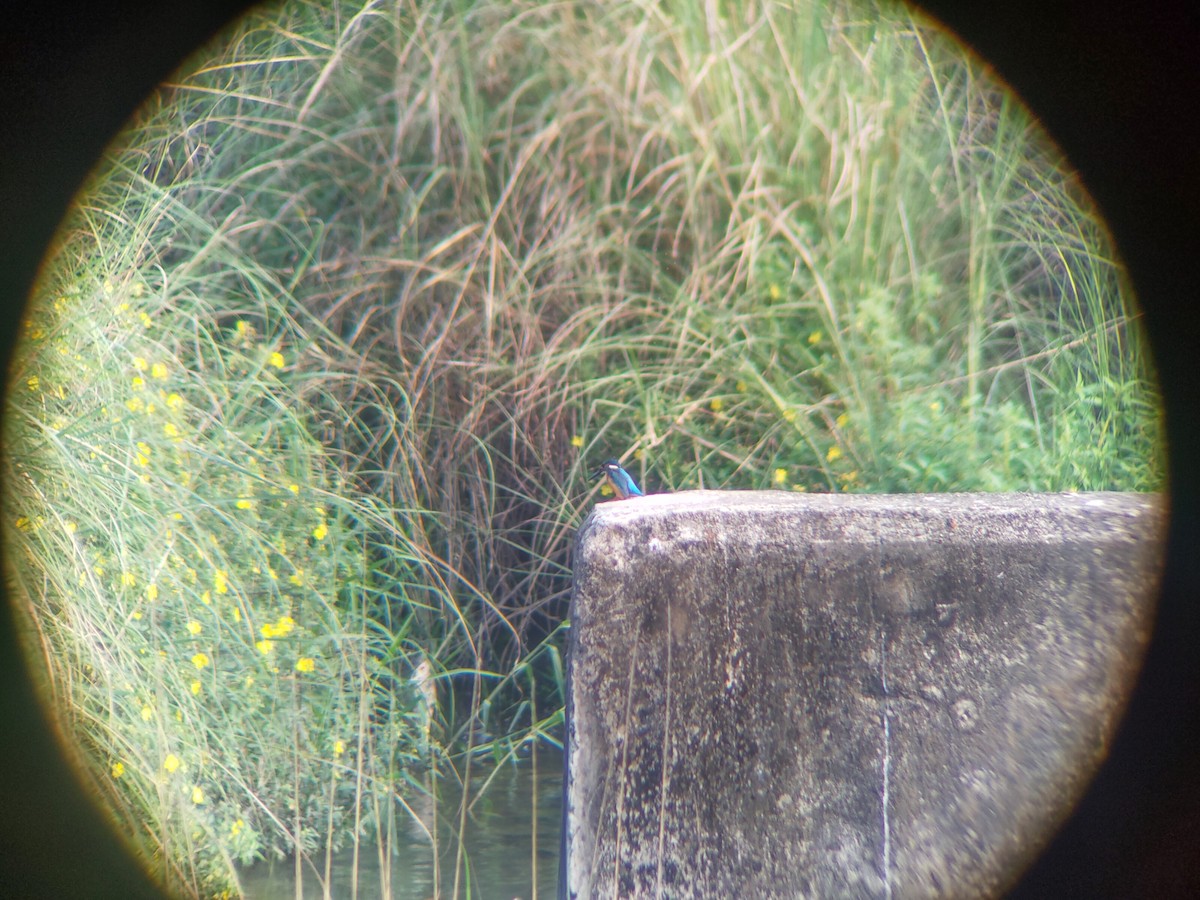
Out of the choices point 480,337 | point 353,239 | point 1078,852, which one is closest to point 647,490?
point 480,337

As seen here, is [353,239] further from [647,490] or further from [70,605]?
[70,605]

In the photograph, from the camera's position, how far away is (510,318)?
2.58 meters

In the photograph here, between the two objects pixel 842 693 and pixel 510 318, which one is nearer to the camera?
pixel 842 693

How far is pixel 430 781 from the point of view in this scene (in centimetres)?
251

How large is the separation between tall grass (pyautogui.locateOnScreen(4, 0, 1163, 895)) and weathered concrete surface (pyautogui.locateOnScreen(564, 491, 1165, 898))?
738 mm

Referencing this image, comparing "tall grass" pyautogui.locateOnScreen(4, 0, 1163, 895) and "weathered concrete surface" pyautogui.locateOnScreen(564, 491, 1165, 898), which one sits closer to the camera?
"weathered concrete surface" pyautogui.locateOnScreen(564, 491, 1165, 898)

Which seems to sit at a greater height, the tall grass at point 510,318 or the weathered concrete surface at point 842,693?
the tall grass at point 510,318

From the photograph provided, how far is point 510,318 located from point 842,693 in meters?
1.45

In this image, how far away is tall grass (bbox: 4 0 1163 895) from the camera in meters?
2.17

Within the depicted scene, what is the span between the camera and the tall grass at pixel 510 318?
217 centimetres

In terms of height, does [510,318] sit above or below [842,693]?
above

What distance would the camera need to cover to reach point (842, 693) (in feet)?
4.68

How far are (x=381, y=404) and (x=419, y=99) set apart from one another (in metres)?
0.81

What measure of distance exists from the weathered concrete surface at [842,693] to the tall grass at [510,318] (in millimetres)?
738
